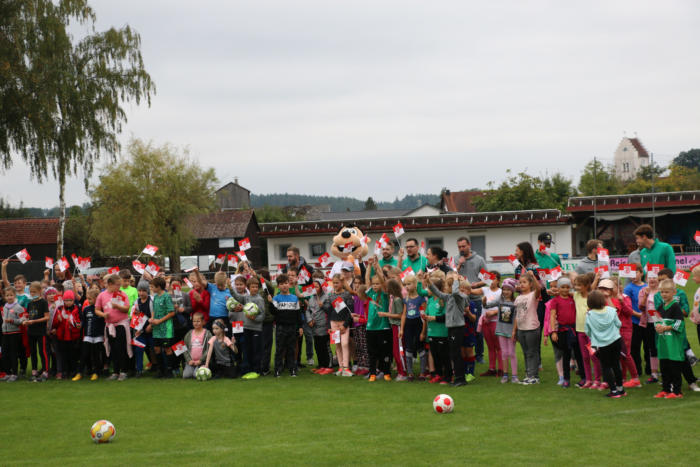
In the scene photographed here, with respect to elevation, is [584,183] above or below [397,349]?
above

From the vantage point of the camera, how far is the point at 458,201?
9350 cm

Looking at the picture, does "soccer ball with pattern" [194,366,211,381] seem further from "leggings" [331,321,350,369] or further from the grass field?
"leggings" [331,321,350,369]

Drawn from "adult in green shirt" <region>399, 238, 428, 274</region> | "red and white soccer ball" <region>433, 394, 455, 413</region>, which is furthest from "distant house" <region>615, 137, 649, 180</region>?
"red and white soccer ball" <region>433, 394, 455, 413</region>

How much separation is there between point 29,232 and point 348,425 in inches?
2287

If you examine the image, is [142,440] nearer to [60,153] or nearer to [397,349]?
[397,349]

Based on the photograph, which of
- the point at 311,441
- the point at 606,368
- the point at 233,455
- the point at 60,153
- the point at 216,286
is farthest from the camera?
the point at 60,153

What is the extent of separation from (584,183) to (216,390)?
196 ft

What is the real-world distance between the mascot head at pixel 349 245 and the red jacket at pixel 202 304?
3198mm

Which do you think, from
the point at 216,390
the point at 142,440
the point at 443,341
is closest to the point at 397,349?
the point at 443,341

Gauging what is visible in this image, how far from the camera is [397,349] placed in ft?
38.2

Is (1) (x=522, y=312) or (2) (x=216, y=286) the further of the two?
(2) (x=216, y=286)

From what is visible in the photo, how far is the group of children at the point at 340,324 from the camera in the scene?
33.4 ft

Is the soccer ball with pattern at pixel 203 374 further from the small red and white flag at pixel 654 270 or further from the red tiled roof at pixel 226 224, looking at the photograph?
the red tiled roof at pixel 226 224

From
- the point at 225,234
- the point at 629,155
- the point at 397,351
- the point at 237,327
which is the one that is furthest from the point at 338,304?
the point at 629,155
